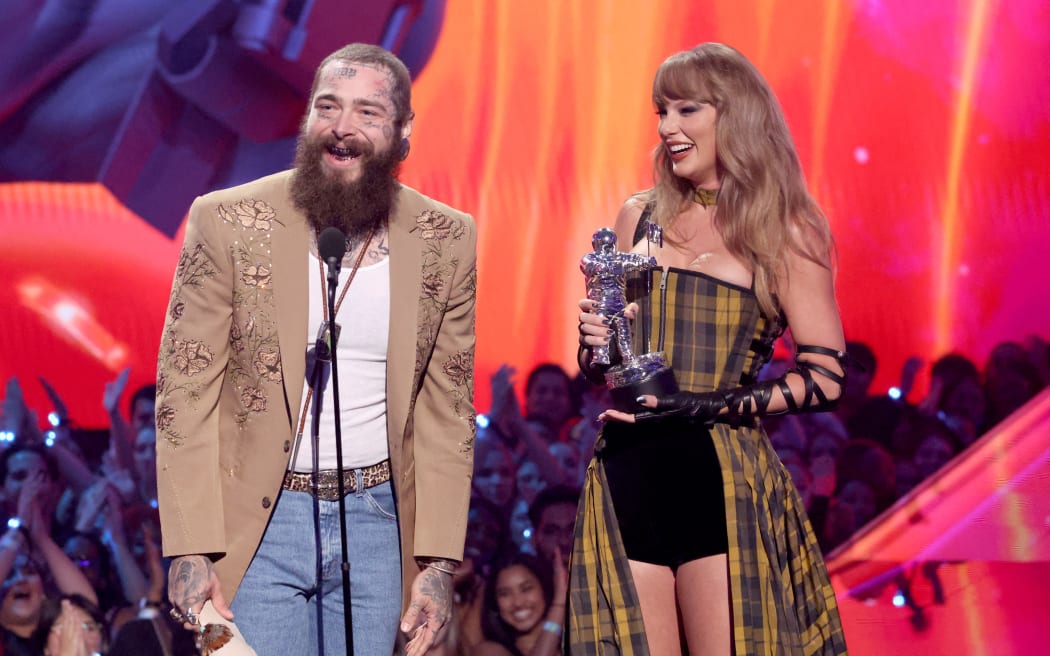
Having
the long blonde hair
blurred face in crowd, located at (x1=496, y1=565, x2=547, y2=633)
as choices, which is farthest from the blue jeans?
blurred face in crowd, located at (x1=496, y1=565, x2=547, y2=633)

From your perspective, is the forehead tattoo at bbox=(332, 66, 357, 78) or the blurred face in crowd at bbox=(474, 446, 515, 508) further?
the blurred face in crowd at bbox=(474, 446, 515, 508)

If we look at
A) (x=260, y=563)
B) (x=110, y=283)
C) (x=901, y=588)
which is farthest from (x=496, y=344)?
(x=260, y=563)

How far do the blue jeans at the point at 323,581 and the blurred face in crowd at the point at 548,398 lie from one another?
2.64m

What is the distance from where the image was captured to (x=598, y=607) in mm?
2568

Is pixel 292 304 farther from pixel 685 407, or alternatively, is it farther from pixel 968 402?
pixel 968 402

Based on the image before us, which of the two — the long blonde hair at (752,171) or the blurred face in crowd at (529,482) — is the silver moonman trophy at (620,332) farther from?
the blurred face in crowd at (529,482)

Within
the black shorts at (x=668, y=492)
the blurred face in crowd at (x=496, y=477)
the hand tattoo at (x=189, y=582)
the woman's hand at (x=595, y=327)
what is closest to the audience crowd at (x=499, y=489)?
the blurred face in crowd at (x=496, y=477)

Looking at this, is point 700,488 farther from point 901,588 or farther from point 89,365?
point 89,365

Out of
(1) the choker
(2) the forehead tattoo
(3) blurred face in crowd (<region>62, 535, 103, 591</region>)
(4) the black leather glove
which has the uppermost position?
(2) the forehead tattoo

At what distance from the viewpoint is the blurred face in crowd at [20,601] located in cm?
479

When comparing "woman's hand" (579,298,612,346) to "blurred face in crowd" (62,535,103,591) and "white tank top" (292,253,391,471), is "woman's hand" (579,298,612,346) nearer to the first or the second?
"white tank top" (292,253,391,471)

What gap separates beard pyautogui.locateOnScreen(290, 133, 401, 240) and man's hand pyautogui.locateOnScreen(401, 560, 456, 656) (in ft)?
2.42

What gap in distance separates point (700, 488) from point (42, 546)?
3.38m

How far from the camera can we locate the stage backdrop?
496 centimetres
